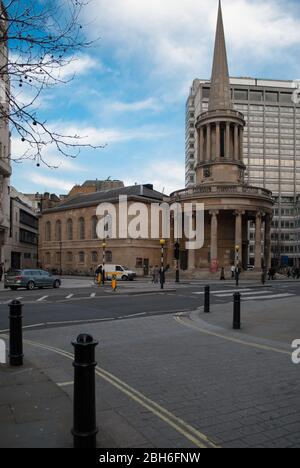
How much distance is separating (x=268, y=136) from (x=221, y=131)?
70.0 metres

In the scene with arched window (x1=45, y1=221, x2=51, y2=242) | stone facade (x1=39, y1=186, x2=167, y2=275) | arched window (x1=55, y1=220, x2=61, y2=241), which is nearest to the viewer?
stone facade (x1=39, y1=186, x2=167, y2=275)

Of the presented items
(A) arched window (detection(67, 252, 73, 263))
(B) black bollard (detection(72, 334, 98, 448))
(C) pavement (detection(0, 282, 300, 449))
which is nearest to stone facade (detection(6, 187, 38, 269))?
(A) arched window (detection(67, 252, 73, 263))

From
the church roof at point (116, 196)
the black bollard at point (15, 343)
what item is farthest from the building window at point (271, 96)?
the black bollard at point (15, 343)

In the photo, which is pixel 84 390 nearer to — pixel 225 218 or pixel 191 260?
pixel 191 260

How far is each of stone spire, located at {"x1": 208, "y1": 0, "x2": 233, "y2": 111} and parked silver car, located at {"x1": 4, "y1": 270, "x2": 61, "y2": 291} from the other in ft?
116

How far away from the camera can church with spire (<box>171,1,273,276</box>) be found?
1967 inches

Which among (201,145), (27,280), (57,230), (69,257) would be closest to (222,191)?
(201,145)

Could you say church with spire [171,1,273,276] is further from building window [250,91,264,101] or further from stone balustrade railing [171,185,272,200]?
building window [250,91,264,101]

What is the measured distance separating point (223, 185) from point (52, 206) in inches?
1759

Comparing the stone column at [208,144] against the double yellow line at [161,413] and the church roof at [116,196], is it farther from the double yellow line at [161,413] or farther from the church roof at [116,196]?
the double yellow line at [161,413]

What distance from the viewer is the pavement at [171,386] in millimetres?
4105

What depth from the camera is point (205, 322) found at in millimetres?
11992

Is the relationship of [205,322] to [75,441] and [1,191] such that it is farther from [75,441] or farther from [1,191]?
[1,191]

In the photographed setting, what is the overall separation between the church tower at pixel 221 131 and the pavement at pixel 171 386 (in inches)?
1743
